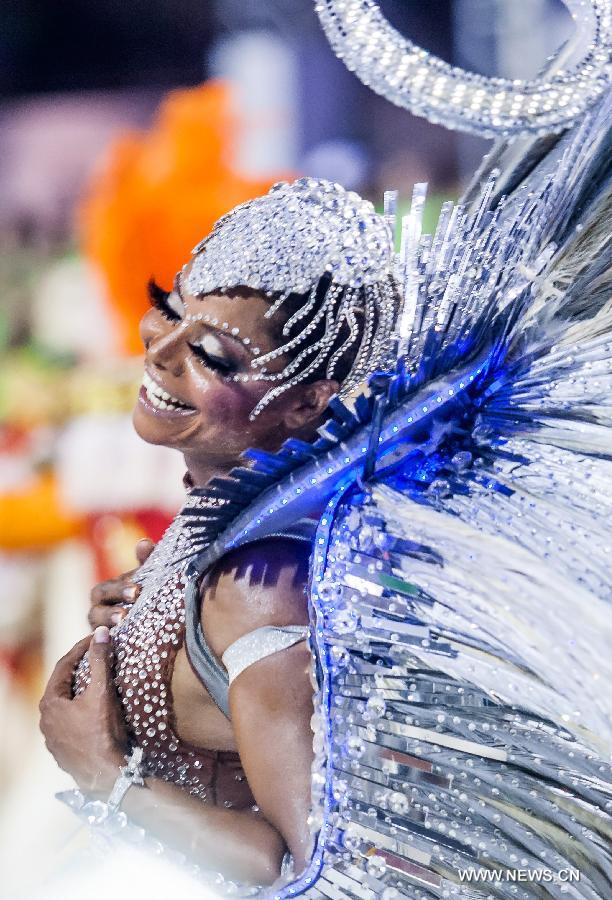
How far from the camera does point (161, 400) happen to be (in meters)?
1.06

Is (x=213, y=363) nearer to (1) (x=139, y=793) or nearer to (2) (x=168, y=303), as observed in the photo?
(2) (x=168, y=303)

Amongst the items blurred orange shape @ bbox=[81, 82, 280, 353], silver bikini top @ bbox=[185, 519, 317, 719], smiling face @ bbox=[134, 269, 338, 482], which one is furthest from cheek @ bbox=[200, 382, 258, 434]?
blurred orange shape @ bbox=[81, 82, 280, 353]

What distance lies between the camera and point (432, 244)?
97 centimetres

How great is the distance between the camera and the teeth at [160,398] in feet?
3.44

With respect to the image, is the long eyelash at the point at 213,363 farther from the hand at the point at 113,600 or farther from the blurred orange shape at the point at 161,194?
the blurred orange shape at the point at 161,194

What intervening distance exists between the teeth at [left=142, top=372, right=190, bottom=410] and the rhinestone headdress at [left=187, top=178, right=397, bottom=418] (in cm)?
9

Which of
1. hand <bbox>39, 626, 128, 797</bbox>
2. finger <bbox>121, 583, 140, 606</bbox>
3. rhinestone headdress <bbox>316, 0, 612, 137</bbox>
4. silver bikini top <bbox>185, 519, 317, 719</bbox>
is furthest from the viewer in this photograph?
finger <bbox>121, 583, 140, 606</bbox>

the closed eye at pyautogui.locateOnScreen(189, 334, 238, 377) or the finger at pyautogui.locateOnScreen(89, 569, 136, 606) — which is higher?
the closed eye at pyautogui.locateOnScreen(189, 334, 238, 377)

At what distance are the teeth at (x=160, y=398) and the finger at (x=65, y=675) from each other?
0.29 m

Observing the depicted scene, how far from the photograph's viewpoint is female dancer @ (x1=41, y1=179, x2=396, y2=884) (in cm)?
95

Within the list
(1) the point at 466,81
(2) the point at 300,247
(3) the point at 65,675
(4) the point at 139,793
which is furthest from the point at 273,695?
(1) the point at 466,81

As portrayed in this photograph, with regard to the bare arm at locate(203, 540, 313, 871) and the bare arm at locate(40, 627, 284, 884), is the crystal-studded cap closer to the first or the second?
the bare arm at locate(203, 540, 313, 871)

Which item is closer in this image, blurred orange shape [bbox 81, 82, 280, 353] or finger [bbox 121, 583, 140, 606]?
finger [bbox 121, 583, 140, 606]

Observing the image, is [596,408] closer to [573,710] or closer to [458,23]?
[573,710]
